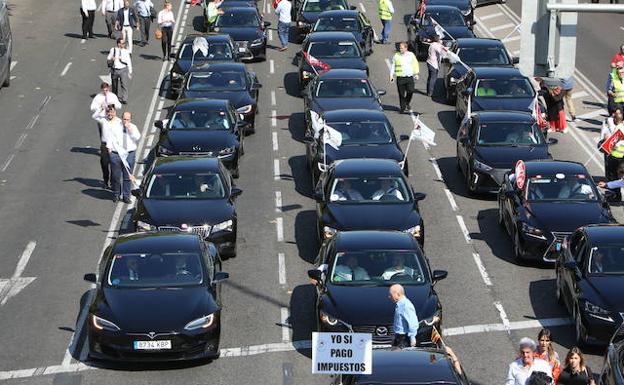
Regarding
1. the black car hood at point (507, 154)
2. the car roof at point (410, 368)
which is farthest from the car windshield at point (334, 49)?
the car roof at point (410, 368)

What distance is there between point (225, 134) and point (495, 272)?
8.19 metres

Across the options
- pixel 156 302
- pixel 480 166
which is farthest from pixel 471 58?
pixel 156 302

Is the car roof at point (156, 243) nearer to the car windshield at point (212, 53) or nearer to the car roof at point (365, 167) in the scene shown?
the car roof at point (365, 167)

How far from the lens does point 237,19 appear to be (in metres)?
43.1

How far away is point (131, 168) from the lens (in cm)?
2867

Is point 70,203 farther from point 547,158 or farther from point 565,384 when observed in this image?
point 565,384

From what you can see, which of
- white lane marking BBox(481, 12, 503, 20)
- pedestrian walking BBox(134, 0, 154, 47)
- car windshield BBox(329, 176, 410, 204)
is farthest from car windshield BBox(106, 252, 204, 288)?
white lane marking BBox(481, 12, 503, 20)

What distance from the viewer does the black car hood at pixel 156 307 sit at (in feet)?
62.2

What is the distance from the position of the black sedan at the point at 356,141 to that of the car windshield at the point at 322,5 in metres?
16.6

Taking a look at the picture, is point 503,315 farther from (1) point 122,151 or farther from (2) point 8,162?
(2) point 8,162

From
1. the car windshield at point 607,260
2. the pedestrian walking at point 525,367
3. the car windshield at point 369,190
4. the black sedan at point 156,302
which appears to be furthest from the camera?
the car windshield at point 369,190

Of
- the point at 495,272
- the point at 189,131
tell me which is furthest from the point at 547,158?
the point at 189,131

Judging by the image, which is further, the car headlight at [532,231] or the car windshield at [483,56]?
the car windshield at [483,56]

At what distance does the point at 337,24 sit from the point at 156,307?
24.4 meters
